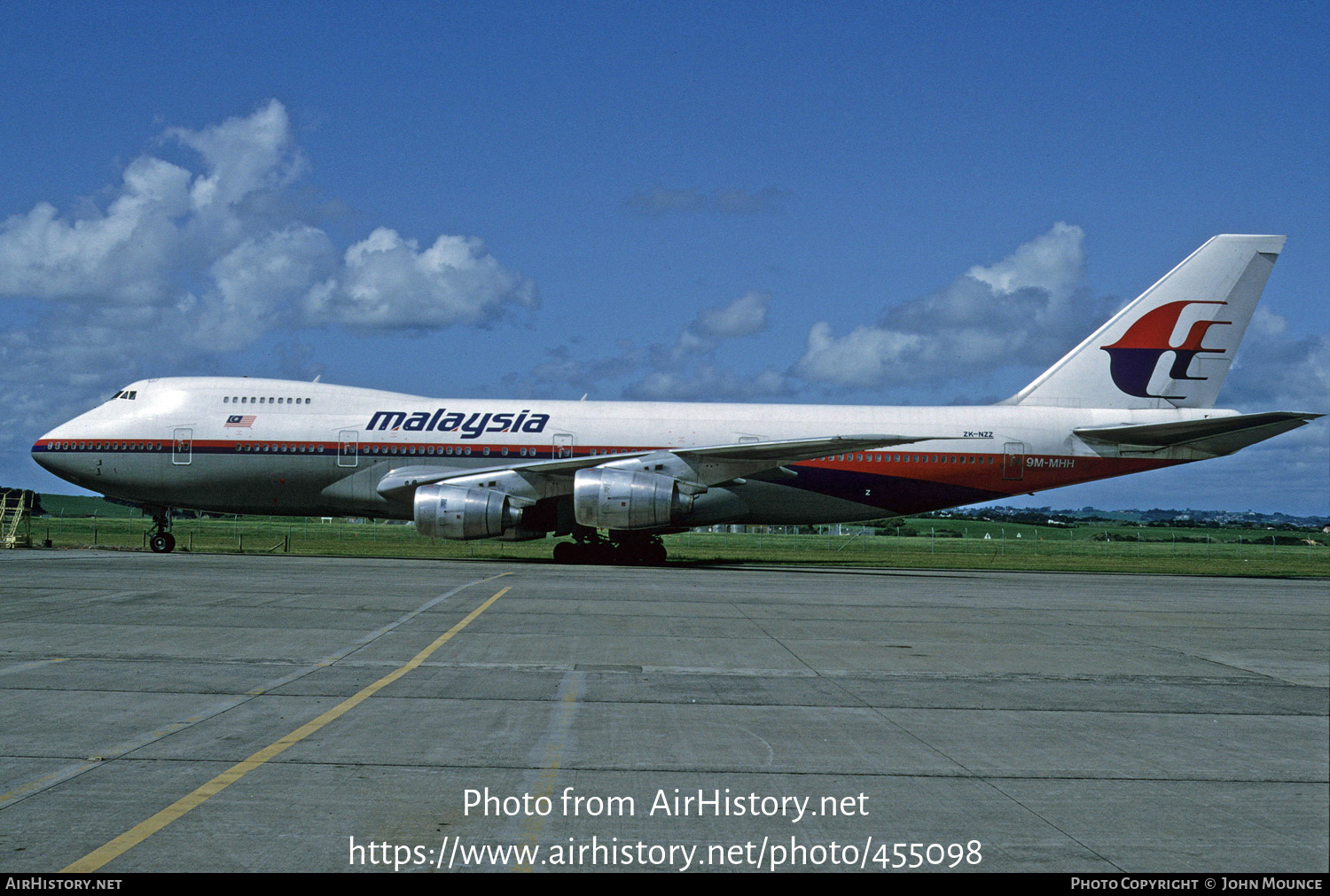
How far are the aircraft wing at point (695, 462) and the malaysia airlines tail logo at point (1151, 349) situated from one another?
5991 millimetres

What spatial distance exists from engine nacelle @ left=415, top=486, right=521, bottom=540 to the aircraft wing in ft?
3.20

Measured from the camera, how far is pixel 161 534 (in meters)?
29.3

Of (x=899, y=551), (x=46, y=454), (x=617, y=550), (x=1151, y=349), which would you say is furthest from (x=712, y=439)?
(x=899, y=551)

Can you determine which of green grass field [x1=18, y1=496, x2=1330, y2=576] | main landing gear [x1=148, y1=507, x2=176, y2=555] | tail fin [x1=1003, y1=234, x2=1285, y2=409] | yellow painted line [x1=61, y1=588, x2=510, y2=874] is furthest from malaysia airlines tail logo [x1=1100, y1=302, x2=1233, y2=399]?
main landing gear [x1=148, y1=507, x2=176, y2=555]

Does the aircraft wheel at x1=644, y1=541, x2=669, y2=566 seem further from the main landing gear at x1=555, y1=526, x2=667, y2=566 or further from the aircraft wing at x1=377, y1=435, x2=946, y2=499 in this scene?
the aircraft wing at x1=377, y1=435, x2=946, y2=499

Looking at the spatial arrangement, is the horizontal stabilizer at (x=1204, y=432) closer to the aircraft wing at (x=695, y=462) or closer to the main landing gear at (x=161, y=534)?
the aircraft wing at (x=695, y=462)

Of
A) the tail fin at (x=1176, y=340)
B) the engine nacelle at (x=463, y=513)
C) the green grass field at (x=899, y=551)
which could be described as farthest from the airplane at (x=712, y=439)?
the green grass field at (x=899, y=551)

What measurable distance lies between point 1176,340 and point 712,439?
13618mm

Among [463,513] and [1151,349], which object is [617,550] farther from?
[1151,349]

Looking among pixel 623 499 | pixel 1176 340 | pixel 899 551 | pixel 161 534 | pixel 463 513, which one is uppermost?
pixel 1176 340

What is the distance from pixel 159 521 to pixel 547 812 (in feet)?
92.8

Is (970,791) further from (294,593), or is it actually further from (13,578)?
(13,578)

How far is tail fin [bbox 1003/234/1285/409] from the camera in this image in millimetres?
28406
